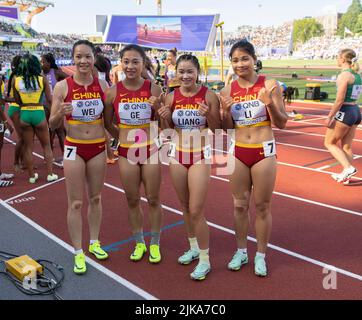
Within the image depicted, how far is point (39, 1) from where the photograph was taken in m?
81.6

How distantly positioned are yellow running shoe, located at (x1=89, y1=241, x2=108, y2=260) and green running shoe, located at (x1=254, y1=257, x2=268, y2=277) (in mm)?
1531

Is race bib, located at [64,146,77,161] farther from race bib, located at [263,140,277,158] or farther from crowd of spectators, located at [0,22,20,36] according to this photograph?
crowd of spectators, located at [0,22,20,36]

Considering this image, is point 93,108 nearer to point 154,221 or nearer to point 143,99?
point 143,99

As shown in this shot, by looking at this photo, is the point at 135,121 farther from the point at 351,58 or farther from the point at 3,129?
the point at 351,58

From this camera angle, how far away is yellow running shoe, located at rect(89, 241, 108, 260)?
4047mm

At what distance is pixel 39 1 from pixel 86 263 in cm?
8943

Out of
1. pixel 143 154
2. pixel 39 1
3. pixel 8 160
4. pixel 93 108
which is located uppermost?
pixel 39 1

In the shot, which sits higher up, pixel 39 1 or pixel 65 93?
pixel 39 1

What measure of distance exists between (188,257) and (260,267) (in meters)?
0.73

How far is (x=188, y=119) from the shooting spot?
11.4 ft

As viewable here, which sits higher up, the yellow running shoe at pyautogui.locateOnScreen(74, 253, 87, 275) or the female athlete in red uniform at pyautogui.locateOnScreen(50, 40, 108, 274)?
the female athlete in red uniform at pyautogui.locateOnScreen(50, 40, 108, 274)

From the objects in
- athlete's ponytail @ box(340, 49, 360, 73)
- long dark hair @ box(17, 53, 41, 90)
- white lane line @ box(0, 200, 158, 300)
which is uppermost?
athlete's ponytail @ box(340, 49, 360, 73)

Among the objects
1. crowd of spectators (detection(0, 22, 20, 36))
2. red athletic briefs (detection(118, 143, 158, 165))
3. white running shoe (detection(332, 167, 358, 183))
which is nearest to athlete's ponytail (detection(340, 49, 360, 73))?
white running shoe (detection(332, 167, 358, 183))
